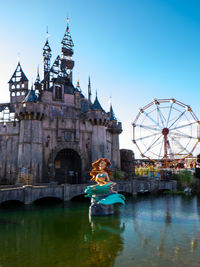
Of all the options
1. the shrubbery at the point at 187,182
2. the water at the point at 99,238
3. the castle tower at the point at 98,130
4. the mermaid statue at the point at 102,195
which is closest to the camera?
the water at the point at 99,238

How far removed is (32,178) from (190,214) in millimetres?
19499

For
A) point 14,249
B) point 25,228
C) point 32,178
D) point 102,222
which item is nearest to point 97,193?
point 102,222

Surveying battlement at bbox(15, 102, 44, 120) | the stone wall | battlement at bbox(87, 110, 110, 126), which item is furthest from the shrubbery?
battlement at bbox(15, 102, 44, 120)

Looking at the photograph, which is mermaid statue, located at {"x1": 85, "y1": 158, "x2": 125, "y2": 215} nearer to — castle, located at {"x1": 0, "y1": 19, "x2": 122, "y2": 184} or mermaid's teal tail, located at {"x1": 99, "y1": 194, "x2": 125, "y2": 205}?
mermaid's teal tail, located at {"x1": 99, "y1": 194, "x2": 125, "y2": 205}

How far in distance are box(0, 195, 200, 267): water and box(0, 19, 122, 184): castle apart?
955cm

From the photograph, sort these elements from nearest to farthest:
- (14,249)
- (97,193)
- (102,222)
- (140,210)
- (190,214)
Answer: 1. (14,249)
2. (102,222)
3. (97,193)
4. (190,214)
5. (140,210)

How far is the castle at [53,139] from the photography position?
101ft

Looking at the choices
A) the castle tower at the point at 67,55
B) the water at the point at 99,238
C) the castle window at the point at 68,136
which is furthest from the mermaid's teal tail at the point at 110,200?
the castle tower at the point at 67,55

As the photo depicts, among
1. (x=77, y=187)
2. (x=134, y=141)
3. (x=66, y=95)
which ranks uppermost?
(x=66, y=95)

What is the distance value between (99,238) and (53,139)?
69.6 ft

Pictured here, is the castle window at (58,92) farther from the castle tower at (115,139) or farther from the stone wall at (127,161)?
the stone wall at (127,161)

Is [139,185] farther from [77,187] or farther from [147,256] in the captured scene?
[147,256]

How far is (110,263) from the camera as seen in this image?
9.83 metres

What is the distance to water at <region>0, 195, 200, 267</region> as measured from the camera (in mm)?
10188
